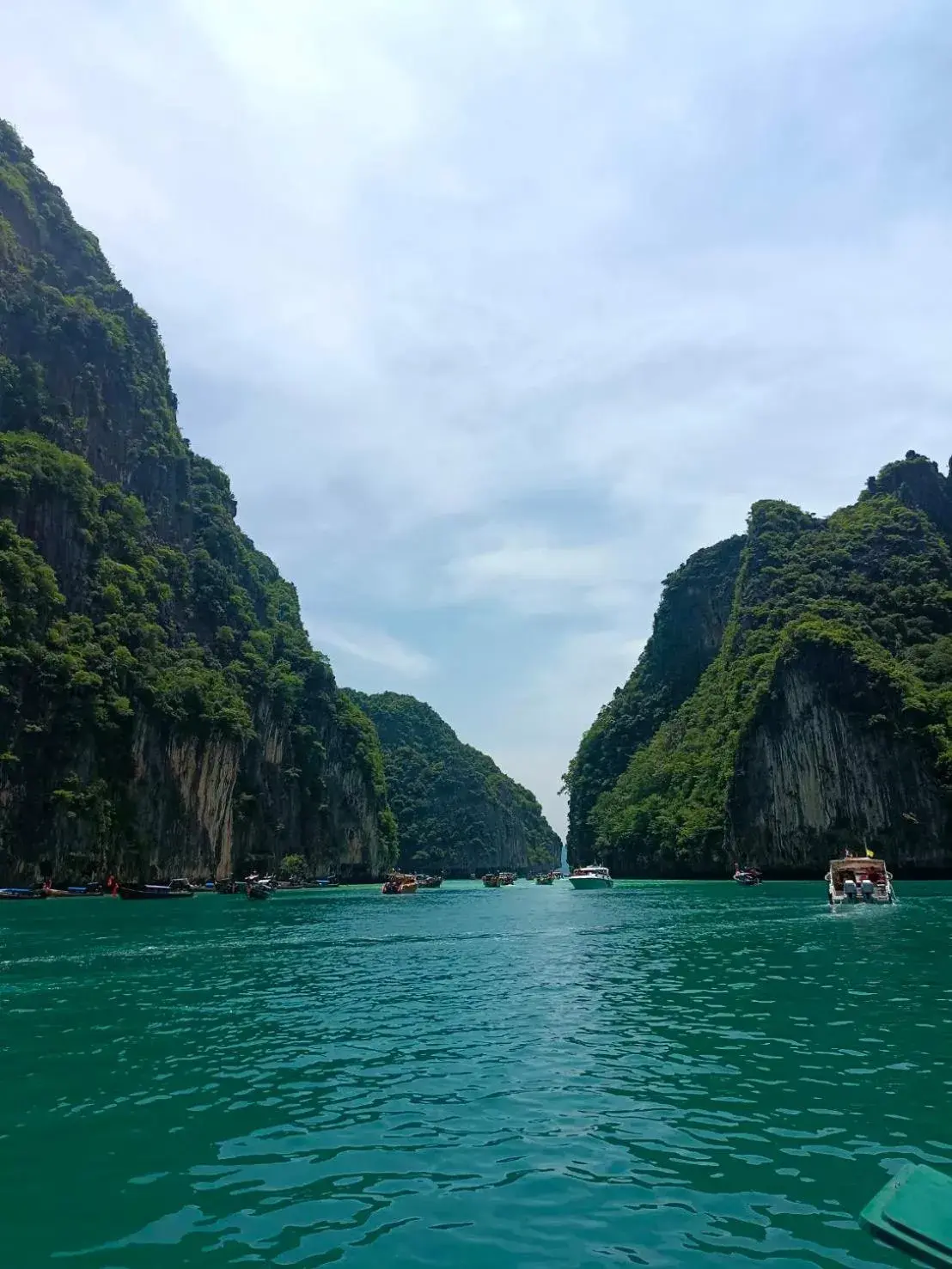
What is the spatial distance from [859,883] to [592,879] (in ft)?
177

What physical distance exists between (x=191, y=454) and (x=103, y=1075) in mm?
109408

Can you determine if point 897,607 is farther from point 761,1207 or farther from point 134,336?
point 761,1207

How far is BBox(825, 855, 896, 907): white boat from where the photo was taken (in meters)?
49.6

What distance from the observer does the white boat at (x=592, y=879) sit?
3957 inches

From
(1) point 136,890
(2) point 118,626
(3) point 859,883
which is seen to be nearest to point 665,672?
(2) point 118,626

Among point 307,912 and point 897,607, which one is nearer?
point 307,912

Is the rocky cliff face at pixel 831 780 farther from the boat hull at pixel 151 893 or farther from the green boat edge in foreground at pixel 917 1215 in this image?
the green boat edge in foreground at pixel 917 1215

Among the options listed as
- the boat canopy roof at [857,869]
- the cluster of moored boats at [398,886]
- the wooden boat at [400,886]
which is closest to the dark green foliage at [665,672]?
the cluster of moored boats at [398,886]

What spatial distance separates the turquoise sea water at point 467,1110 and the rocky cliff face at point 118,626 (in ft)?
146

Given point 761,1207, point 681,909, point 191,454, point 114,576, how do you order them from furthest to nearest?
point 191,454 → point 114,576 → point 681,909 → point 761,1207

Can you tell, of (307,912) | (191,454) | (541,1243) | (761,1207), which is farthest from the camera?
(191,454)

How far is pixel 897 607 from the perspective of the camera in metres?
100

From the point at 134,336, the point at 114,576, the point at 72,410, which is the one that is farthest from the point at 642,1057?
the point at 134,336

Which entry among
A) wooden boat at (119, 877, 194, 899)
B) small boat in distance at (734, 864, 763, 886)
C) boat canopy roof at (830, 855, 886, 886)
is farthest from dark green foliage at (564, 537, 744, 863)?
boat canopy roof at (830, 855, 886, 886)
